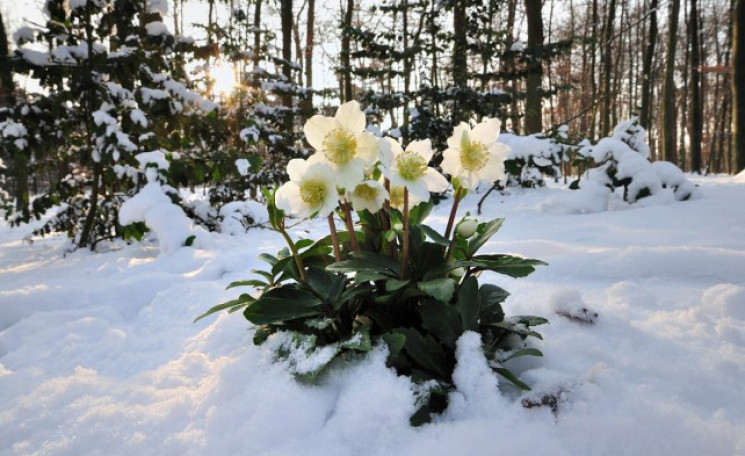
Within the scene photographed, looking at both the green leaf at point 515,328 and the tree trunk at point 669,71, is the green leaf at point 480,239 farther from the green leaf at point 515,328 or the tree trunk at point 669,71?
the tree trunk at point 669,71

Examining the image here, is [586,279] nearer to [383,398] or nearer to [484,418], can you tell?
[484,418]

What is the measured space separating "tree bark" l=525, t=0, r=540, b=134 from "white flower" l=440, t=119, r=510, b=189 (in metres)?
5.62

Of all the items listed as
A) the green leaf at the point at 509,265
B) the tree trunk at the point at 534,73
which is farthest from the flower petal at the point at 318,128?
the tree trunk at the point at 534,73

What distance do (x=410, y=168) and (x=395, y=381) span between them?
0.49m

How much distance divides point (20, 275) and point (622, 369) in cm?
348

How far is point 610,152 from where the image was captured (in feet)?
12.1

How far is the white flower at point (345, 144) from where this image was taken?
950mm

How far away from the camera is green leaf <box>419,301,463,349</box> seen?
0.98 metres

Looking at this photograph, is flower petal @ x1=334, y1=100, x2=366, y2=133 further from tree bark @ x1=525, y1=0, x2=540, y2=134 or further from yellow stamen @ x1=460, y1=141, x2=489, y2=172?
tree bark @ x1=525, y1=0, x2=540, y2=134

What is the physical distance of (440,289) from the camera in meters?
0.91

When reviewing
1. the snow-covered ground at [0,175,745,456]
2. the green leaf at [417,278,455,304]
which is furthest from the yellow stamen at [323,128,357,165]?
the snow-covered ground at [0,175,745,456]

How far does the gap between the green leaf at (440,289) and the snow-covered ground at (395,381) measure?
13cm

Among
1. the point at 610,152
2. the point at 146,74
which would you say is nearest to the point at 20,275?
the point at 146,74

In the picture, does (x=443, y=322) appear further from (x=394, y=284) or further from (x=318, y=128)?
(x=318, y=128)
